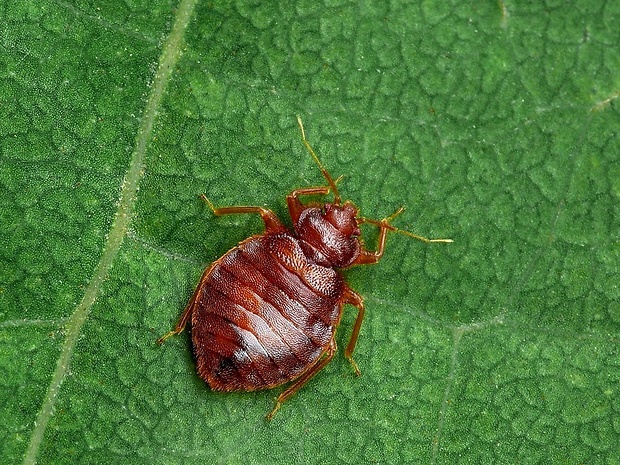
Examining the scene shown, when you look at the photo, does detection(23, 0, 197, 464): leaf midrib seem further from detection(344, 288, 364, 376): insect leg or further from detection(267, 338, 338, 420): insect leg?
detection(344, 288, 364, 376): insect leg

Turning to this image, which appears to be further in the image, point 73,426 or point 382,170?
point 382,170

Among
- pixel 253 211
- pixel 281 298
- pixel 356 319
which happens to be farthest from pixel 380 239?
pixel 253 211

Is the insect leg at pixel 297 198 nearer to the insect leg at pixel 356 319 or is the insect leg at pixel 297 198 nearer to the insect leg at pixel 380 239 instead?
the insect leg at pixel 380 239

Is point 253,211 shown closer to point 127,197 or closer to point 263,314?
point 263,314

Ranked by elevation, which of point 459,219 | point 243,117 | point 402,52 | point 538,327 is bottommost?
point 538,327

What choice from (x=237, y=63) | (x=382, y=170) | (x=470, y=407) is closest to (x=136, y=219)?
(x=237, y=63)

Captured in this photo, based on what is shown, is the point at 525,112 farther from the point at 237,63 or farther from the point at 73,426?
the point at 73,426

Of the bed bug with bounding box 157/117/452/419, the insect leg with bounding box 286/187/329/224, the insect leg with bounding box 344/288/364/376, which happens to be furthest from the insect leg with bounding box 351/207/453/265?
the insect leg with bounding box 286/187/329/224

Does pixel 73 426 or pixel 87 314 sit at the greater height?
pixel 87 314
